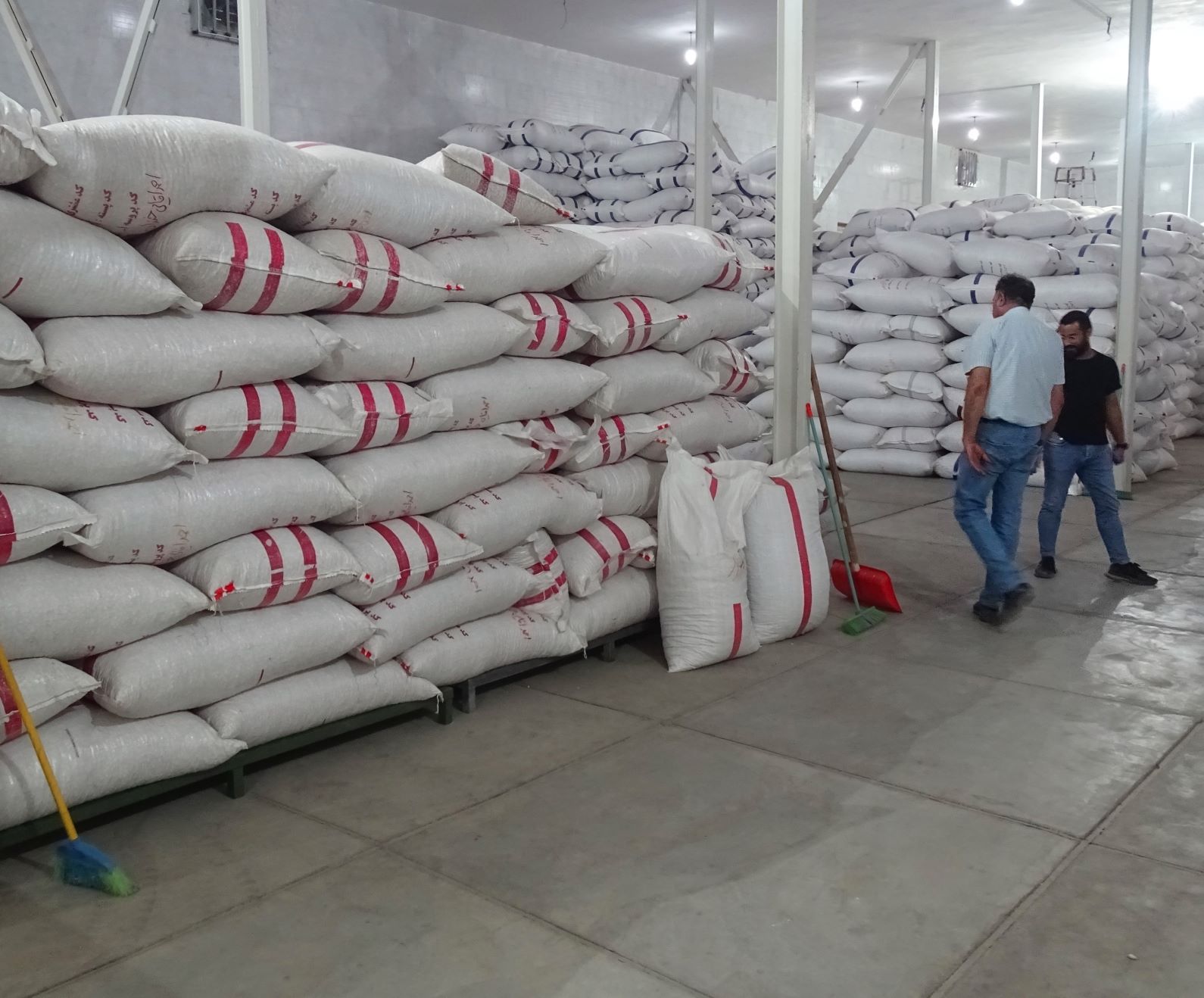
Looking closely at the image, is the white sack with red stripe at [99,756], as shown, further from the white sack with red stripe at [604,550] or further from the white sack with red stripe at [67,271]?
the white sack with red stripe at [604,550]

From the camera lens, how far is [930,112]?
10.8m

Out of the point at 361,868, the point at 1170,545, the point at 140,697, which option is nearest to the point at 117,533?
the point at 140,697

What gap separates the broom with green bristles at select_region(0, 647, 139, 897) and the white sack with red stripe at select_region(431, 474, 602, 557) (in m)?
1.42

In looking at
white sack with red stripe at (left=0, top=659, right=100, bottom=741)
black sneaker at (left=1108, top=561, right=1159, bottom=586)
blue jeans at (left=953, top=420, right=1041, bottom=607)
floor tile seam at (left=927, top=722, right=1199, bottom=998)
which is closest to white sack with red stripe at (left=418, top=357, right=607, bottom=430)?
white sack with red stripe at (left=0, top=659, right=100, bottom=741)

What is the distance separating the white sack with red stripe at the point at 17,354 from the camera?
8.25ft

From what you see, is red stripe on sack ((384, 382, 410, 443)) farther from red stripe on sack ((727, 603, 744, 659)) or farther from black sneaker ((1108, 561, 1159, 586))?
black sneaker ((1108, 561, 1159, 586))

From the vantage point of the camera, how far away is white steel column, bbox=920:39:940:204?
1066 centimetres

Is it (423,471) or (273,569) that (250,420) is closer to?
(273,569)

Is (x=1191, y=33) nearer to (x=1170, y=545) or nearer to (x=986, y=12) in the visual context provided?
(x=986, y=12)

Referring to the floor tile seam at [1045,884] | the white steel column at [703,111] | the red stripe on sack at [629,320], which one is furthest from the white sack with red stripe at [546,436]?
the white steel column at [703,111]

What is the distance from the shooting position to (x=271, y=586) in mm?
3020

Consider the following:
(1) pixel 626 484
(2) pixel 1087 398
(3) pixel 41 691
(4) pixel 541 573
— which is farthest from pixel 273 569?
(2) pixel 1087 398

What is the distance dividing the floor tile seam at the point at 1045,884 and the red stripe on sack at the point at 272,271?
2316 millimetres

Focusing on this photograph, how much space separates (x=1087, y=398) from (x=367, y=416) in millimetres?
3510
